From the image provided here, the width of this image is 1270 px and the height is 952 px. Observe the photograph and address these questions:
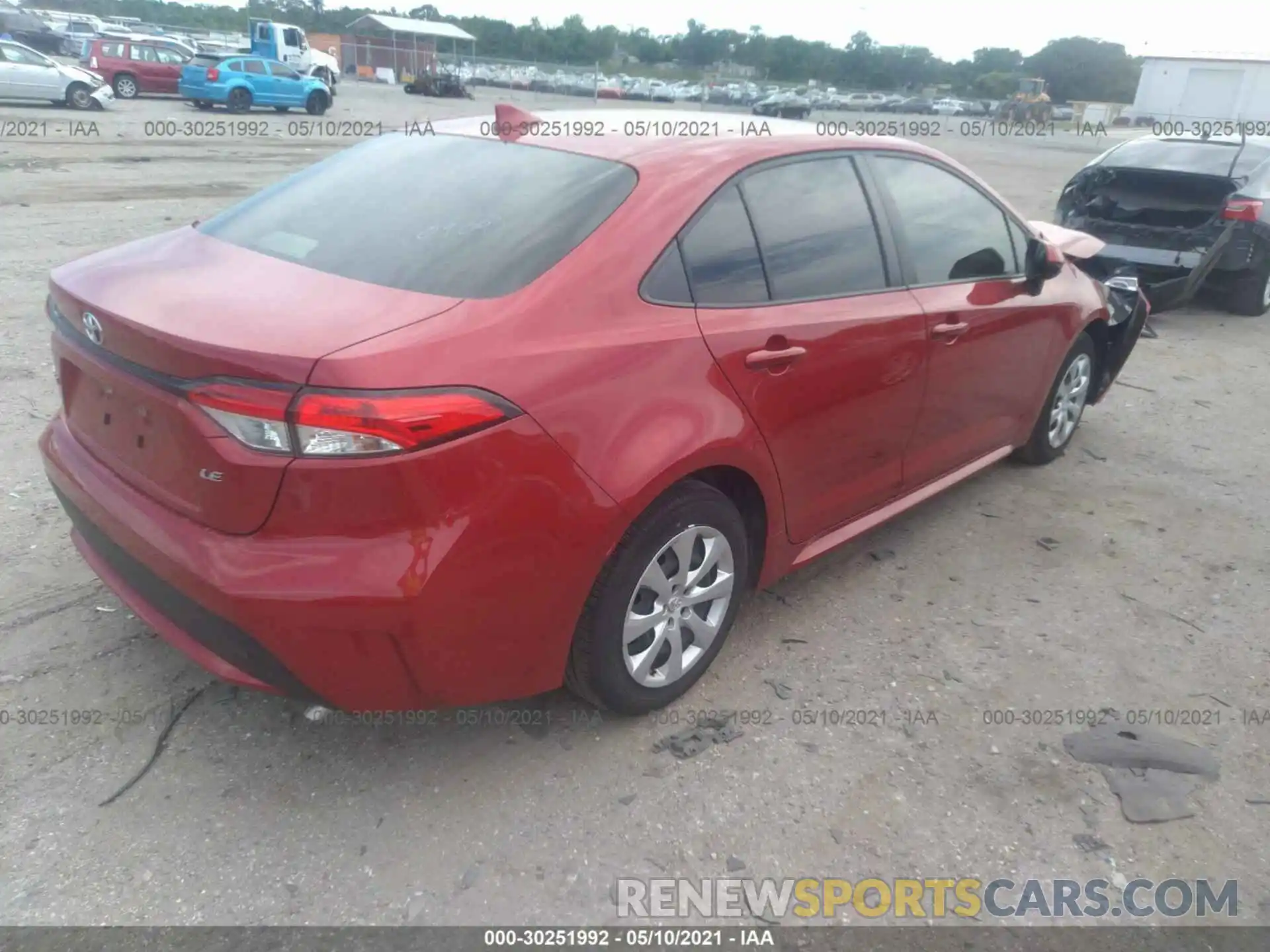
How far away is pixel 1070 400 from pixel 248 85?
2579 cm

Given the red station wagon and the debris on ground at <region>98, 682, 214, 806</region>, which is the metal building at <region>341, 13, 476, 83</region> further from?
the debris on ground at <region>98, 682, 214, 806</region>

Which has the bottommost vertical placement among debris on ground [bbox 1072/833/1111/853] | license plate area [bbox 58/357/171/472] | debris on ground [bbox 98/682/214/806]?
debris on ground [bbox 98/682/214/806]

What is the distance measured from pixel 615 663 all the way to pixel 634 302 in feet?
3.30

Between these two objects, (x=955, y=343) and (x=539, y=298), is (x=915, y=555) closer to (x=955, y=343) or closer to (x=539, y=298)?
(x=955, y=343)

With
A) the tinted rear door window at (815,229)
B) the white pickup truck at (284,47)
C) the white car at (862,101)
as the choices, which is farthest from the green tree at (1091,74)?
the tinted rear door window at (815,229)

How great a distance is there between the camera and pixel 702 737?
289cm

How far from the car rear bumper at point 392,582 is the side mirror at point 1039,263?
2603 millimetres

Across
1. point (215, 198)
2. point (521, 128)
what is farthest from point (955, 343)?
point (215, 198)

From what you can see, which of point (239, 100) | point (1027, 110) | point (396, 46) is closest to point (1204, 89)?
point (1027, 110)

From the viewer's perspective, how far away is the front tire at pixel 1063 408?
15.6 feet

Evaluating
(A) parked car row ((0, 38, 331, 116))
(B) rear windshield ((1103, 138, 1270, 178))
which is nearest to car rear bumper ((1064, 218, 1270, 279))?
(B) rear windshield ((1103, 138, 1270, 178))

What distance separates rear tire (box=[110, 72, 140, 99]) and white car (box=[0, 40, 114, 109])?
190 inches

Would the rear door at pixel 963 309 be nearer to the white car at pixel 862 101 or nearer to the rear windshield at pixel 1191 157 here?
the rear windshield at pixel 1191 157

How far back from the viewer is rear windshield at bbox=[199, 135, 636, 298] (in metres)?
2.49
